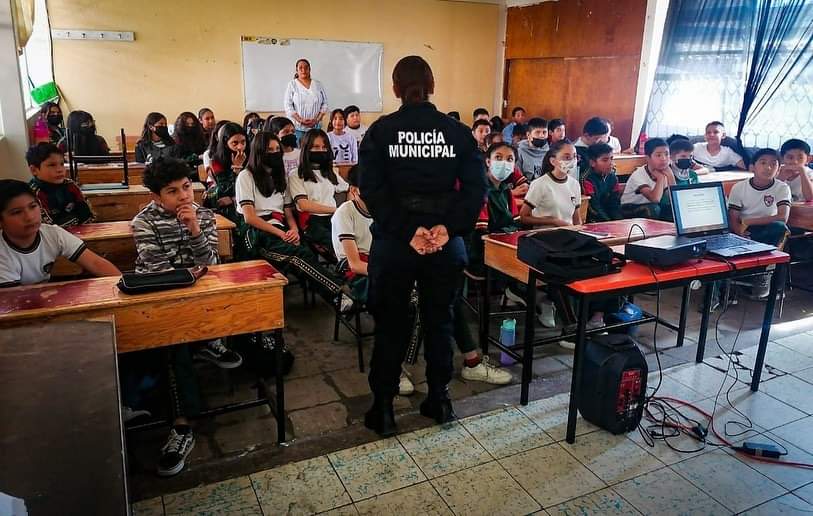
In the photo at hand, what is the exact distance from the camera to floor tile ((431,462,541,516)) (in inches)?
80.7

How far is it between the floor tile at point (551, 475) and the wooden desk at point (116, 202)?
9.15 ft

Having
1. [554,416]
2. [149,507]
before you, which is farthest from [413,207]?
[149,507]

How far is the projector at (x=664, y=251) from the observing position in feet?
8.41

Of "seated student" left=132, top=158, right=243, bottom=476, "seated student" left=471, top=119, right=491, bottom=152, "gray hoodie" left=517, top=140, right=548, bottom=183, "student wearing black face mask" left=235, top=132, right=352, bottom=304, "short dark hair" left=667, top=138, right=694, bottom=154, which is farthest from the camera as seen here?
"seated student" left=471, top=119, right=491, bottom=152

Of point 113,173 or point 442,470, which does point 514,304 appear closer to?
point 442,470

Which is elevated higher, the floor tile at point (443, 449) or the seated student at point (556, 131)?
the seated student at point (556, 131)

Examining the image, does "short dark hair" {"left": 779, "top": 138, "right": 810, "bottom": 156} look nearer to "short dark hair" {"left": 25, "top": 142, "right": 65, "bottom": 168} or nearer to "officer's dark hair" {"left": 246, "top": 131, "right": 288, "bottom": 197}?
"officer's dark hair" {"left": 246, "top": 131, "right": 288, "bottom": 197}

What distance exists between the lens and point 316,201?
406cm

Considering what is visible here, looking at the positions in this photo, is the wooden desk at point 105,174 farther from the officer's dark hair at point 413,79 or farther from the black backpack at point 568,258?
the black backpack at point 568,258

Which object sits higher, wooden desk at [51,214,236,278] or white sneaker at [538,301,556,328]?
wooden desk at [51,214,236,278]

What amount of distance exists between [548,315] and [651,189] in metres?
1.52

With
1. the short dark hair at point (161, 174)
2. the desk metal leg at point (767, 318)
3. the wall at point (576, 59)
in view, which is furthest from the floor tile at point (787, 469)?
the wall at point (576, 59)

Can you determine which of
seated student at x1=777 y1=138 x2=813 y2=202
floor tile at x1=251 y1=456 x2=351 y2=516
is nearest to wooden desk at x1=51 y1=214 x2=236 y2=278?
floor tile at x1=251 y1=456 x2=351 y2=516

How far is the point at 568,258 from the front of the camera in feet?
7.92
